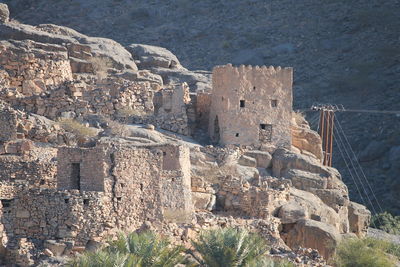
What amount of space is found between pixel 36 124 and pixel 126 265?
13.0 meters

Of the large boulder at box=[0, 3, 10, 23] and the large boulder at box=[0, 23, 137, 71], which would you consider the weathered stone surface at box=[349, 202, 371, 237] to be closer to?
the large boulder at box=[0, 23, 137, 71]

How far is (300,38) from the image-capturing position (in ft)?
254

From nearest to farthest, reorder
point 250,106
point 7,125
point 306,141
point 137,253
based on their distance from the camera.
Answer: point 137,253
point 7,125
point 250,106
point 306,141

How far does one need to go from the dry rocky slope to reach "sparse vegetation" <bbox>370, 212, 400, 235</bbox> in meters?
6.12

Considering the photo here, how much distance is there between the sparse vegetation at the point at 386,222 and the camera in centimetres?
5184

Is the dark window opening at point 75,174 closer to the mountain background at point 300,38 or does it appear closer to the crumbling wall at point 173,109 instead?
the crumbling wall at point 173,109

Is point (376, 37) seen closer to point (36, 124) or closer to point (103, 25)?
point (103, 25)

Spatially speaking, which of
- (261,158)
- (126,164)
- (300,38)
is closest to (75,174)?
(126,164)

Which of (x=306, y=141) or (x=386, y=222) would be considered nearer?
(x=306, y=141)

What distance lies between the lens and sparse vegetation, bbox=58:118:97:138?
134 ft

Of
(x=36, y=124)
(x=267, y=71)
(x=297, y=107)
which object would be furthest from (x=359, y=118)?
(x=36, y=124)

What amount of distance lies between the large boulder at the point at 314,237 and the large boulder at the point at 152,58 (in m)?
13.2

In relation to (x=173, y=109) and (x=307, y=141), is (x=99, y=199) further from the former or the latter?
(x=307, y=141)

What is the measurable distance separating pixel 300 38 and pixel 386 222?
24.6 meters
